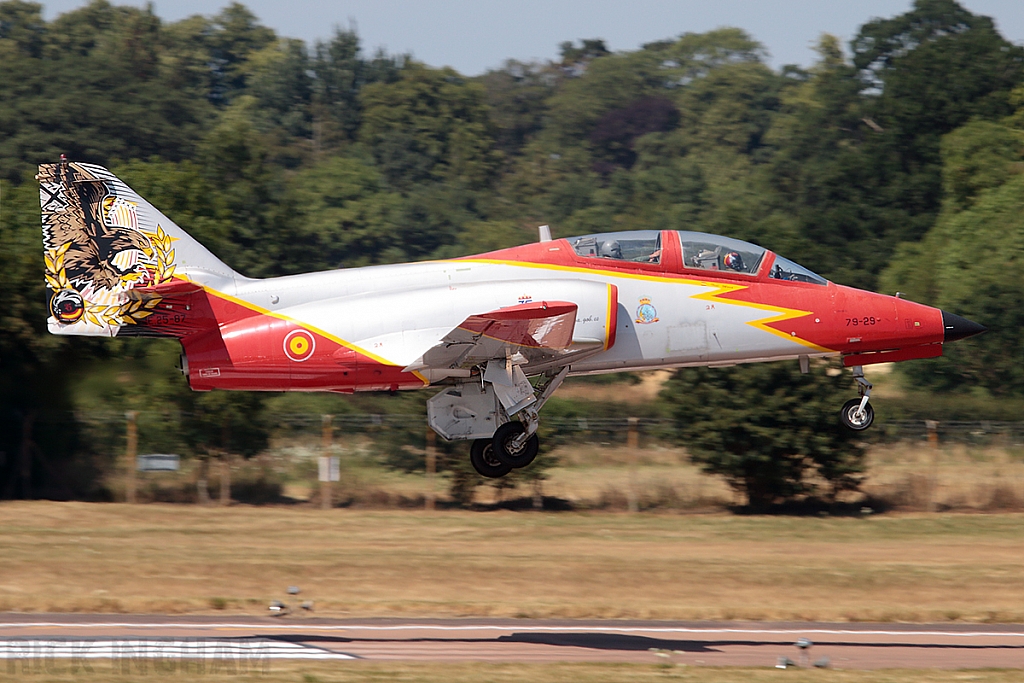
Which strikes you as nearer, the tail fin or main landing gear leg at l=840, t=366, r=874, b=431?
the tail fin

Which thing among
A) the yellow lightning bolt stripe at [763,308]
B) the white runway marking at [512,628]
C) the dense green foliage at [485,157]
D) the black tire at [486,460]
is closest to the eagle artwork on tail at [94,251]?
the black tire at [486,460]

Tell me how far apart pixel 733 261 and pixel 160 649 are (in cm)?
1009

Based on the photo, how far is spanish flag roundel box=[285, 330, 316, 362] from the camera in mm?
17797

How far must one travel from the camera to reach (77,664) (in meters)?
17.2

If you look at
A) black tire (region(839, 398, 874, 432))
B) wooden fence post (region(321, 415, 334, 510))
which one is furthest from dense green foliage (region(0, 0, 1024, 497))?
black tire (region(839, 398, 874, 432))

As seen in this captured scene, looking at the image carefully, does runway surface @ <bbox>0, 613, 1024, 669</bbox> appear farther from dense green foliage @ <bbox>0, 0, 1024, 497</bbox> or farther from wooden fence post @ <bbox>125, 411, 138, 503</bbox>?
wooden fence post @ <bbox>125, 411, 138, 503</bbox>

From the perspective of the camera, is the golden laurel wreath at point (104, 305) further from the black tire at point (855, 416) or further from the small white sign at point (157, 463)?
the small white sign at point (157, 463)

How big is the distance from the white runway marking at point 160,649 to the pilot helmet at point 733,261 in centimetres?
790

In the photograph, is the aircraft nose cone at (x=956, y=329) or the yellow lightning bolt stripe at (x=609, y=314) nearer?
the yellow lightning bolt stripe at (x=609, y=314)

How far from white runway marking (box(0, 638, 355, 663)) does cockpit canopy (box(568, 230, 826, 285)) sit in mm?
6958

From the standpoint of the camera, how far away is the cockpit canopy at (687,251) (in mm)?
18141

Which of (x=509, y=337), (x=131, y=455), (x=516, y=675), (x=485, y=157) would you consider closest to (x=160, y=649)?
(x=516, y=675)

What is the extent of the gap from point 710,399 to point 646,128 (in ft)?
264

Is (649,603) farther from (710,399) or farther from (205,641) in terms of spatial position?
(710,399)
